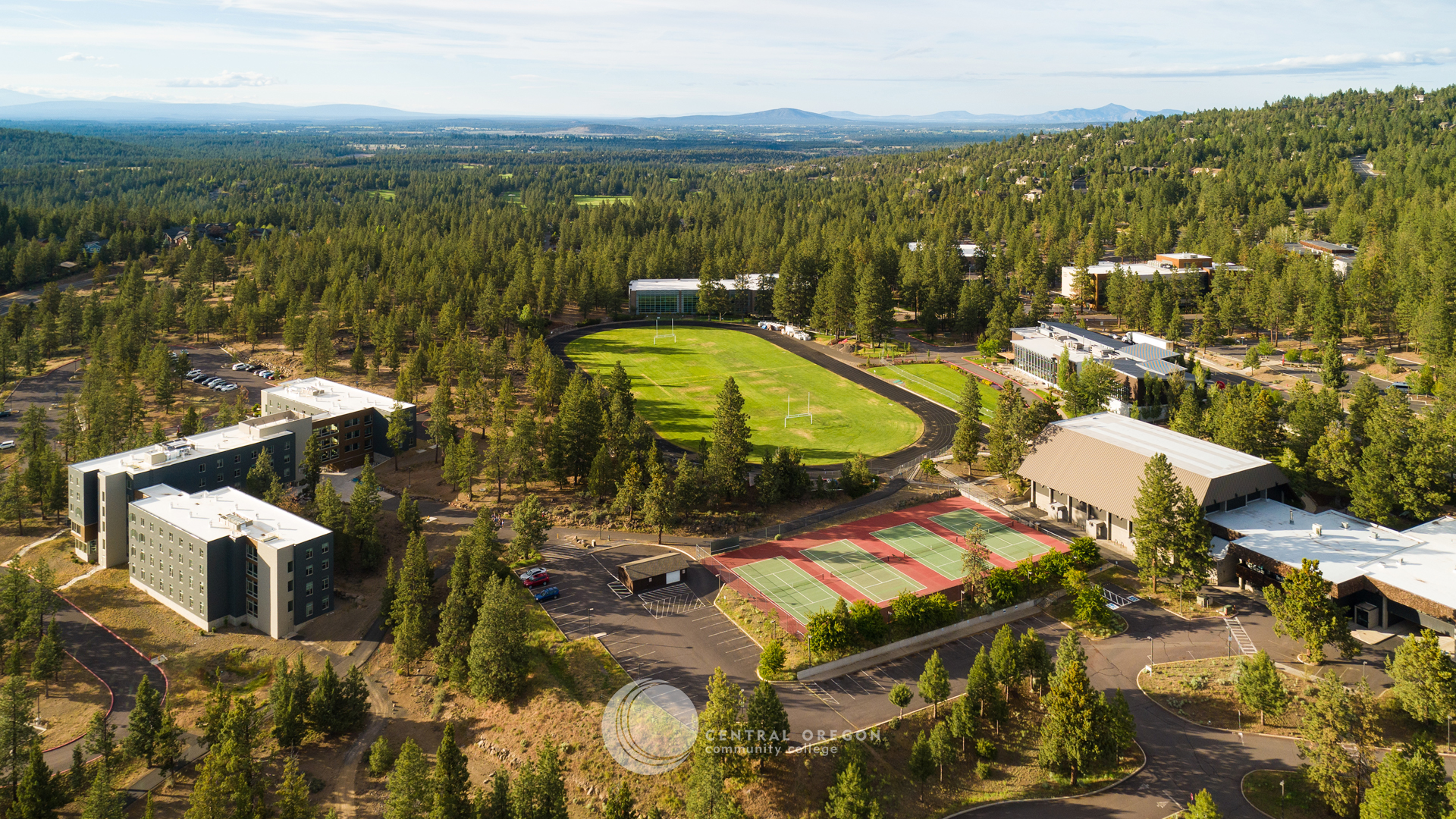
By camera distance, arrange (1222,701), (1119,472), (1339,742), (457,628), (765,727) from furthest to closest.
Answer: (1119,472) → (457,628) → (1222,701) → (765,727) → (1339,742)

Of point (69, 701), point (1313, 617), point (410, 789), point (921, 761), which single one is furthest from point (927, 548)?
point (69, 701)

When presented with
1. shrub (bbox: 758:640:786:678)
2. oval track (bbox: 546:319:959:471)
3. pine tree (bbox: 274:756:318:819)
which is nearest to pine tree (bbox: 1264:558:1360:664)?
shrub (bbox: 758:640:786:678)

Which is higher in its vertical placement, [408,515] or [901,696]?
[408,515]

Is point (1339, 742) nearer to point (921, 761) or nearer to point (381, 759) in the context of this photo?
point (921, 761)

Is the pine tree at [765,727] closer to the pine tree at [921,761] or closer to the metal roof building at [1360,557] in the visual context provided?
the pine tree at [921,761]

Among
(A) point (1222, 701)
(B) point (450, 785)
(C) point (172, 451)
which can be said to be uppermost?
(C) point (172, 451)

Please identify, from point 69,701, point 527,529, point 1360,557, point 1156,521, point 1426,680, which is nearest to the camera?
point 1426,680

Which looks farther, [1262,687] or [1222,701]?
[1222,701]

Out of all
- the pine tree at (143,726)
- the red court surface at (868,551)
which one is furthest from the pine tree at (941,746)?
the pine tree at (143,726)
